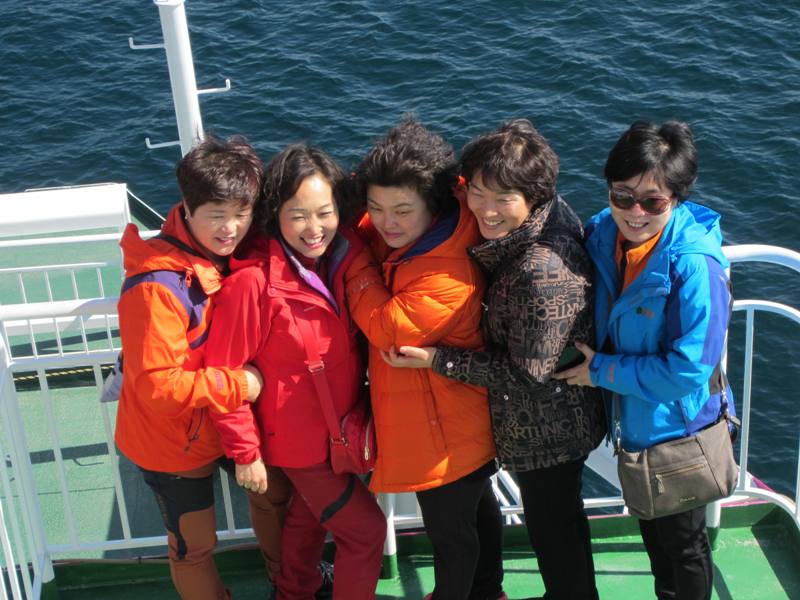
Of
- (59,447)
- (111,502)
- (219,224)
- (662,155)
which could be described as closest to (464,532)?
(219,224)

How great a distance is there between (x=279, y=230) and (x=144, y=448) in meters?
0.83

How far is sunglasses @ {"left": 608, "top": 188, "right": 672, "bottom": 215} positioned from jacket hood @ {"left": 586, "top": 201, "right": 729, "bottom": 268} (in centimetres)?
9

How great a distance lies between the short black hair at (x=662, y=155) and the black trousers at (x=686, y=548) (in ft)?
3.53

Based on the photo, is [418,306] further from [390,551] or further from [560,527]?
[390,551]

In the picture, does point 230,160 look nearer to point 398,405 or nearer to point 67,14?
point 398,405

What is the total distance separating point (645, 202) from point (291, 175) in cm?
104

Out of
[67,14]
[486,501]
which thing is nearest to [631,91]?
[67,14]

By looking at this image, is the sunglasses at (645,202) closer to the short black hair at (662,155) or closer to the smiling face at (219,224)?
the short black hair at (662,155)

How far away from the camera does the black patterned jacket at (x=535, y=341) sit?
3086mm

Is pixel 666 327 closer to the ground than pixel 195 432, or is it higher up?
higher up

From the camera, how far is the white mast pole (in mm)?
5094

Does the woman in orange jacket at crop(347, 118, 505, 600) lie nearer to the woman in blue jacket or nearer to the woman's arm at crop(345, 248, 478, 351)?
the woman's arm at crop(345, 248, 478, 351)

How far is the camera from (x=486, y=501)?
369 centimetres

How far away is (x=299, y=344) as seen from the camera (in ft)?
10.8
